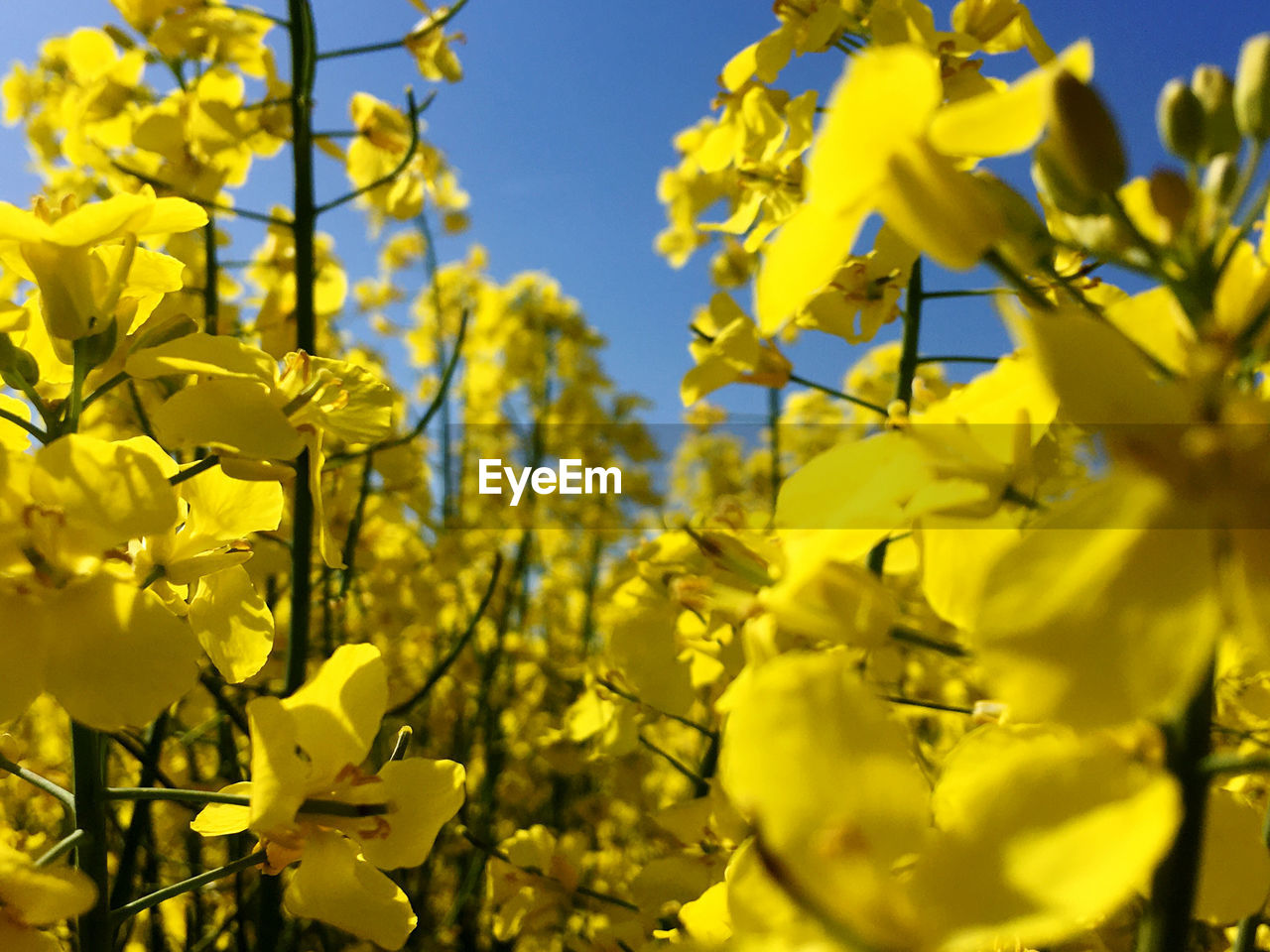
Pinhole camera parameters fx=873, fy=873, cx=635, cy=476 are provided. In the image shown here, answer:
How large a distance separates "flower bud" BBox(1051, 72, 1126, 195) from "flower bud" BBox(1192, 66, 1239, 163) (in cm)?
11

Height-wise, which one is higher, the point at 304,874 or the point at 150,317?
the point at 150,317

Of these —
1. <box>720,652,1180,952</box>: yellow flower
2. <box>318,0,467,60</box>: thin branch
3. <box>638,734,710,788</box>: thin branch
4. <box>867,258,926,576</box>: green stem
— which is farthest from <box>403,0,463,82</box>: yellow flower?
<box>720,652,1180,952</box>: yellow flower

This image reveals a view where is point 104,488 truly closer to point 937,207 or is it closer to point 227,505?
point 227,505

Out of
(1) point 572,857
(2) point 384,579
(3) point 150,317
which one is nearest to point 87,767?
(3) point 150,317

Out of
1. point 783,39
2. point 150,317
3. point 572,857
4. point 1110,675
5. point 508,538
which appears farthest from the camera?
point 508,538

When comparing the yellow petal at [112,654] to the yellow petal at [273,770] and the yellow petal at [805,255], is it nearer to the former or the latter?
the yellow petal at [273,770]

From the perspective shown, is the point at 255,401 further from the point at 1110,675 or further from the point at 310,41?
the point at 310,41

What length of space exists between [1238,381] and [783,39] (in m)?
1.01

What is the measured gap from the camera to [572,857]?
164cm

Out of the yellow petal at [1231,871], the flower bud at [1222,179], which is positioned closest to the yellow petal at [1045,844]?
the yellow petal at [1231,871]

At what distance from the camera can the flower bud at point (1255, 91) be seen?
474mm

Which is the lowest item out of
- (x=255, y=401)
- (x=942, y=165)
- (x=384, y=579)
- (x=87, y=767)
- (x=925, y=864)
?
(x=384, y=579)

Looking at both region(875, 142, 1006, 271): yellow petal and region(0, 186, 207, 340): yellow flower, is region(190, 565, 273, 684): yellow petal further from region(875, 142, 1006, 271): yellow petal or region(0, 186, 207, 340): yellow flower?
region(875, 142, 1006, 271): yellow petal

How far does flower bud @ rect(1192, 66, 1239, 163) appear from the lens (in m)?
0.49
